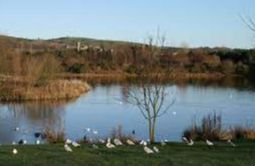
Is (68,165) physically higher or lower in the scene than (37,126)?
higher

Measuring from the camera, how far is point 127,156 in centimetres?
917

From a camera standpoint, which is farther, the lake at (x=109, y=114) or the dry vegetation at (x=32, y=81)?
the dry vegetation at (x=32, y=81)

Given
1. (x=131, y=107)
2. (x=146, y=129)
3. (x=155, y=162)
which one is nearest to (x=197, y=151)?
(x=155, y=162)

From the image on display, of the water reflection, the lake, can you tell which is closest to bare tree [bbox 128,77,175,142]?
the lake

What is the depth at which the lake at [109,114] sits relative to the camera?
23375mm

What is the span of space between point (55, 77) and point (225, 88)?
641 inches

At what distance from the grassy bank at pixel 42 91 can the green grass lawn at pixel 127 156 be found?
101 feet

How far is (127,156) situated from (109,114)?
22093mm

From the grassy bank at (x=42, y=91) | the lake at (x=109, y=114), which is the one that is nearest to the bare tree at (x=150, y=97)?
the lake at (x=109, y=114)

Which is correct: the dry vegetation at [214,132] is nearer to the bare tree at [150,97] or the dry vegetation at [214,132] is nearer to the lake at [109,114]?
the bare tree at [150,97]

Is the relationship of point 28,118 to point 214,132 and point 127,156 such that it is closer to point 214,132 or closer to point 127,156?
point 214,132

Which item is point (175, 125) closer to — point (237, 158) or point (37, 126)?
point (37, 126)

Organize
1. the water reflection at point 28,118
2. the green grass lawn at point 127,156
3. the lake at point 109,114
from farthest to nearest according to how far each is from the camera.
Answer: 1. the lake at point 109,114
2. the water reflection at point 28,118
3. the green grass lawn at point 127,156

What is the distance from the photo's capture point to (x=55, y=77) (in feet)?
155
